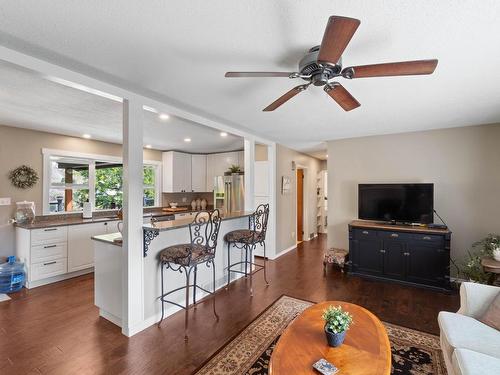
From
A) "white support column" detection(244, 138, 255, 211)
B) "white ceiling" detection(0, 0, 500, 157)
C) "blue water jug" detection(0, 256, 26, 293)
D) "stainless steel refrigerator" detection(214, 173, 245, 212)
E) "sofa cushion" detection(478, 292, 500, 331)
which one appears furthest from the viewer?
"stainless steel refrigerator" detection(214, 173, 245, 212)

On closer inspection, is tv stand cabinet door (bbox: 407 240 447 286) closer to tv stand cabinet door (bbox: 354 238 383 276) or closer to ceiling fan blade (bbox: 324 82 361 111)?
tv stand cabinet door (bbox: 354 238 383 276)

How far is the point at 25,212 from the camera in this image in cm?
395

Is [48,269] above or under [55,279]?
above

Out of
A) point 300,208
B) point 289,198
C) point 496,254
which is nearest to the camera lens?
point 496,254

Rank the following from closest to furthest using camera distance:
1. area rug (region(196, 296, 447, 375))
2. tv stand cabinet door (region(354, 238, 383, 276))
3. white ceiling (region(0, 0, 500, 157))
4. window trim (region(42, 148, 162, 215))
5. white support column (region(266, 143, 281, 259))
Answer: white ceiling (region(0, 0, 500, 157)) → area rug (region(196, 296, 447, 375)) → tv stand cabinet door (region(354, 238, 383, 276)) → window trim (region(42, 148, 162, 215)) → white support column (region(266, 143, 281, 259))

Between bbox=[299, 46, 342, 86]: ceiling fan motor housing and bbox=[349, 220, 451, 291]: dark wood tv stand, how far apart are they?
3.00 meters

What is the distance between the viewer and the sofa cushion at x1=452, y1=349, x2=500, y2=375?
141cm

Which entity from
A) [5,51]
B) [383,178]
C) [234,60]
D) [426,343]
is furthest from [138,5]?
[383,178]

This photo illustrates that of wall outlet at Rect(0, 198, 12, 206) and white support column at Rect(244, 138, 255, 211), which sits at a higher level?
white support column at Rect(244, 138, 255, 211)

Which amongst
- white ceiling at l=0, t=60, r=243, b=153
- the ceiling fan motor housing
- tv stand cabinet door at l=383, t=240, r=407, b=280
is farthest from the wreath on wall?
tv stand cabinet door at l=383, t=240, r=407, b=280

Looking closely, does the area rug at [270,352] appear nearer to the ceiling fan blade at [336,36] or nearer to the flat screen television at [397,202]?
the flat screen television at [397,202]

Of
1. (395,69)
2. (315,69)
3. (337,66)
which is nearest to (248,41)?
(315,69)

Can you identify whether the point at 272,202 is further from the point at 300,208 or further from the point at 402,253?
the point at 402,253

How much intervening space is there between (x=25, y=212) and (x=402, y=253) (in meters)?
5.92
